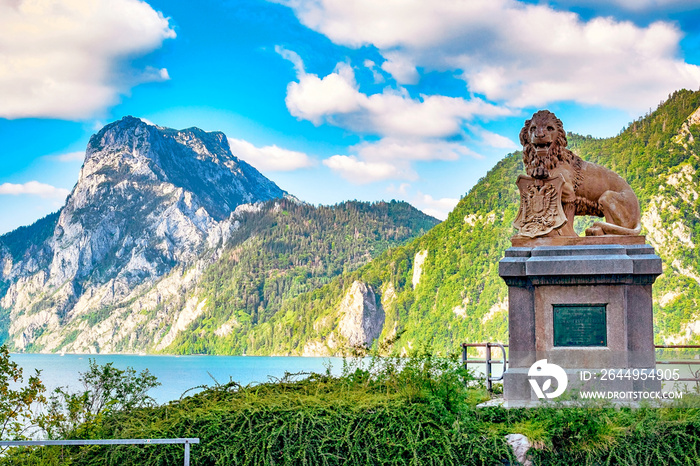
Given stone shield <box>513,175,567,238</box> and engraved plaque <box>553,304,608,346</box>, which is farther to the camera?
stone shield <box>513,175,567,238</box>

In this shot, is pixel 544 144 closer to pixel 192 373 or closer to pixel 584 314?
pixel 584 314

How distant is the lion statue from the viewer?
13008mm

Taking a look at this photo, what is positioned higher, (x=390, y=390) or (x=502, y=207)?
(x=502, y=207)

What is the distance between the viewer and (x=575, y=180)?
43.6 ft

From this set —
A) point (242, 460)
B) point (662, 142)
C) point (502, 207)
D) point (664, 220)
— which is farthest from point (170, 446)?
point (502, 207)

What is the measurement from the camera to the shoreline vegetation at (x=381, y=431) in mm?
8836

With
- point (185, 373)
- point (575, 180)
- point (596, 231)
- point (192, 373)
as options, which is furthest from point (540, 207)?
point (192, 373)

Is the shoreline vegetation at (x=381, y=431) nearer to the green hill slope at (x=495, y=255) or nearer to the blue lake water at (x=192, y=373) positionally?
the blue lake water at (x=192, y=373)

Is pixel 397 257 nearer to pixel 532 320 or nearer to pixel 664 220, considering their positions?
Result: pixel 664 220

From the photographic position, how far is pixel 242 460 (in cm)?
881

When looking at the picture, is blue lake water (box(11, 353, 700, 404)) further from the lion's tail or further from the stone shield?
the stone shield

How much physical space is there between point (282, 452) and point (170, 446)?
4.40 feet

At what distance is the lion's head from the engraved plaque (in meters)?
2.48

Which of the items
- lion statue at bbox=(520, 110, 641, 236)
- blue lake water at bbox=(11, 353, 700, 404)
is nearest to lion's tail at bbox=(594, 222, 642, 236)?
lion statue at bbox=(520, 110, 641, 236)
